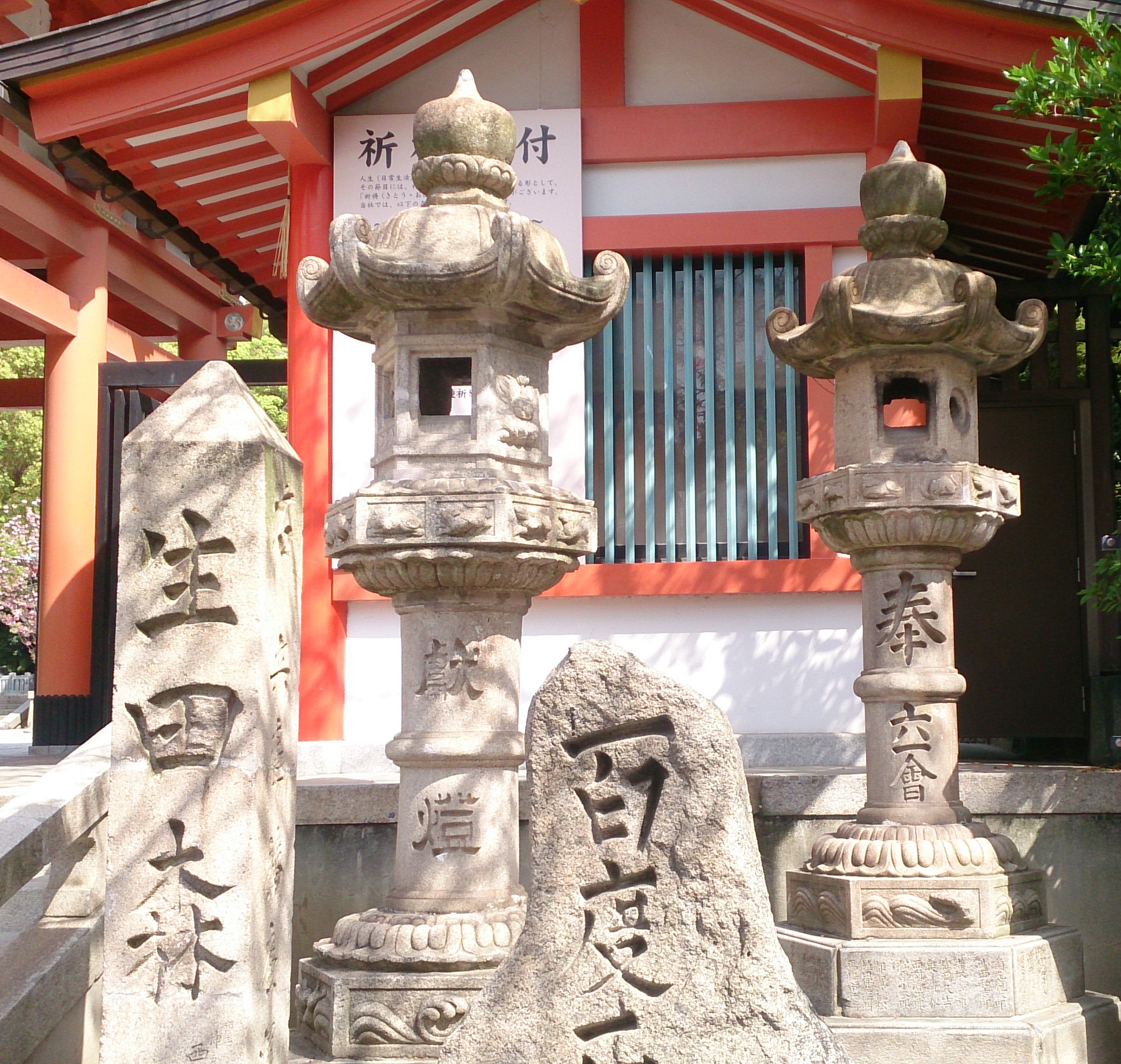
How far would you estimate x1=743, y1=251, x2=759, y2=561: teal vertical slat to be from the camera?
7.99 meters

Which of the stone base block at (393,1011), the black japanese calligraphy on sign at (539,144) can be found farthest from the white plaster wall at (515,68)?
the stone base block at (393,1011)

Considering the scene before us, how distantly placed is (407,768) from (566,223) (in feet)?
14.1

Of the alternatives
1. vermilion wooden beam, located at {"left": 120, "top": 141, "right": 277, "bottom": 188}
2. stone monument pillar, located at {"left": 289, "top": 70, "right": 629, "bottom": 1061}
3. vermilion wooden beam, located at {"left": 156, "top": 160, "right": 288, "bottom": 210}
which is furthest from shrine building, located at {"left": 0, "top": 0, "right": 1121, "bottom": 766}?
stone monument pillar, located at {"left": 289, "top": 70, "right": 629, "bottom": 1061}

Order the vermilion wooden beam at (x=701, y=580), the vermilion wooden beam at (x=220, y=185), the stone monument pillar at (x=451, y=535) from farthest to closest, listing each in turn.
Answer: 1. the vermilion wooden beam at (x=220, y=185)
2. the vermilion wooden beam at (x=701, y=580)
3. the stone monument pillar at (x=451, y=535)

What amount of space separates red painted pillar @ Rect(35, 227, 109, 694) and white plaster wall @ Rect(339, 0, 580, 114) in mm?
2684

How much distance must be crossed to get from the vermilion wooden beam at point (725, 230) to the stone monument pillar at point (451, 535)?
3.00 meters

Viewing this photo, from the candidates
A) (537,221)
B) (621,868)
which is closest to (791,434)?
(537,221)

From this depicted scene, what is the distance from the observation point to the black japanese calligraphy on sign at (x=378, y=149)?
27.5ft

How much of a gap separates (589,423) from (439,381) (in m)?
2.96

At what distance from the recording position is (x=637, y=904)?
11.1ft

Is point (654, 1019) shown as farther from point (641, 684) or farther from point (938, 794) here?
point (938, 794)

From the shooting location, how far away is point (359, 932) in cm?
469

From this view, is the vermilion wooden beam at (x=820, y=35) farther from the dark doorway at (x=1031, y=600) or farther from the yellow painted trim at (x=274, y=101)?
the dark doorway at (x=1031, y=600)

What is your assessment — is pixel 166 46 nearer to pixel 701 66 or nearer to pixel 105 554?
pixel 701 66
